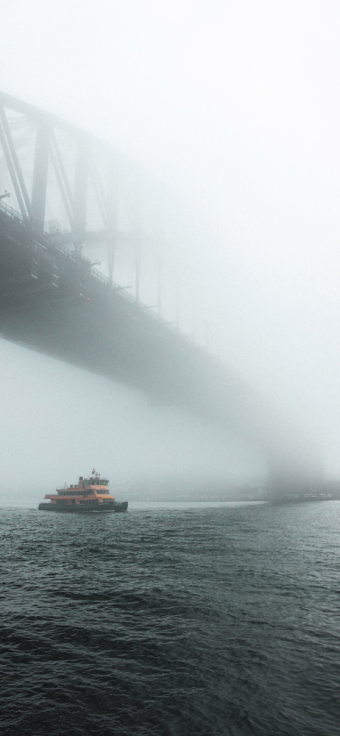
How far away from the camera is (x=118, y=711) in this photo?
7129mm

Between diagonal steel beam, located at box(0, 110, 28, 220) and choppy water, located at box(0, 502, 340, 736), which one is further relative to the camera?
diagonal steel beam, located at box(0, 110, 28, 220)

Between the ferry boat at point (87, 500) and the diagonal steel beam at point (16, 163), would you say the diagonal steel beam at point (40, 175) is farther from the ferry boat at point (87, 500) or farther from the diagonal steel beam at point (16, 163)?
the ferry boat at point (87, 500)

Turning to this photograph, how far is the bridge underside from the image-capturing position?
37.9m

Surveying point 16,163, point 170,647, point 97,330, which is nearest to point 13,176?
point 16,163

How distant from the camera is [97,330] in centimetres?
5662

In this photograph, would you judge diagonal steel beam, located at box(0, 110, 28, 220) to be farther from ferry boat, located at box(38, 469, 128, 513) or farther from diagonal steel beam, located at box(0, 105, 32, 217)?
ferry boat, located at box(38, 469, 128, 513)

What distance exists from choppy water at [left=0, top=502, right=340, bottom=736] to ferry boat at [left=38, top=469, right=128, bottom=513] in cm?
4293

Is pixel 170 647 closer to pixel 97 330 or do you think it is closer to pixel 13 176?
pixel 13 176

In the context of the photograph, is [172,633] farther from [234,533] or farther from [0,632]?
[234,533]

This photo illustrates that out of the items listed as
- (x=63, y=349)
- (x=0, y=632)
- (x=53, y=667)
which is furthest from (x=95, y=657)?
(x=63, y=349)

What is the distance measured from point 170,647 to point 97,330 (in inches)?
1953

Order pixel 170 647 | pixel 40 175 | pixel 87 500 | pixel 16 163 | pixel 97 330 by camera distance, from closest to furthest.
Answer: pixel 170 647 → pixel 16 163 → pixel 40 175 → pixel 97 330 → pixel 87 500

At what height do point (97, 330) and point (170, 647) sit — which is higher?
point (97, 330)

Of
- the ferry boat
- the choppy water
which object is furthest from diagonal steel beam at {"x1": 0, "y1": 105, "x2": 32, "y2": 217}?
the ferry boat
